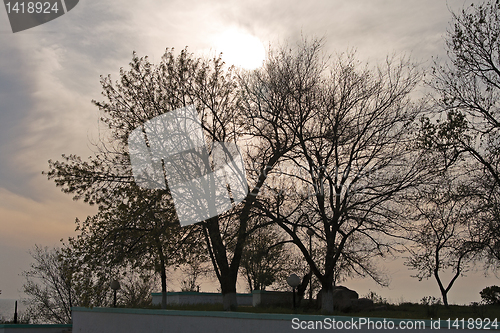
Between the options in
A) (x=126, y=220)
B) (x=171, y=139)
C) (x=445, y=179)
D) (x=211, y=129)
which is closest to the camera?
(x=126, y=220)

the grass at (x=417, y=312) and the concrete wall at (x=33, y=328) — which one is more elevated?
the grass at (x=417, y=312)

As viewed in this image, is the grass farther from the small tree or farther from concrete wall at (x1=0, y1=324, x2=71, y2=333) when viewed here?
concrete wall at (x1=0, y1=324, x2=71, y2=333)

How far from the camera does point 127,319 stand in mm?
18797

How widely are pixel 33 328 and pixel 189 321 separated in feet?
53.9

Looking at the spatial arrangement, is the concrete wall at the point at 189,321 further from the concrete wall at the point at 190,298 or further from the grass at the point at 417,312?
the concrete wall at the point at 190,298

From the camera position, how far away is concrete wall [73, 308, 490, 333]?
41.2ft

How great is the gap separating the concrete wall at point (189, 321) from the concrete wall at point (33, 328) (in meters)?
6.82

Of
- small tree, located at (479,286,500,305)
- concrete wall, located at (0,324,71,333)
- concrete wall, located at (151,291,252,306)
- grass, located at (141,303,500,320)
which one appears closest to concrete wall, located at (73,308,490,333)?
grass, located at (141,303,500,320)

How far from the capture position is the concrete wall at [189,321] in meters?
12.5

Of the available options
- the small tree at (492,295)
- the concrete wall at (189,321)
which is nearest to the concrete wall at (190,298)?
the concrete wall at (189,321)

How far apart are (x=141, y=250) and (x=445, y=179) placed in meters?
13.3

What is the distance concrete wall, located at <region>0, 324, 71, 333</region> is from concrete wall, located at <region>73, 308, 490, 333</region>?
6.82 metres

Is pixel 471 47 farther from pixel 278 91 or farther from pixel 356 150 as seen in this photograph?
pixel 278 91

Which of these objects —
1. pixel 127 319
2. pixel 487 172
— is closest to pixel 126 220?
pixel 127 319
